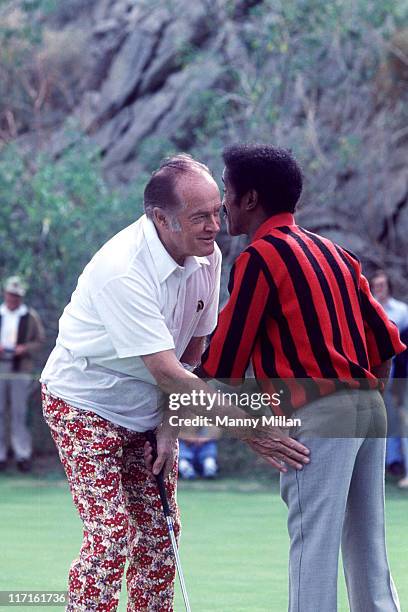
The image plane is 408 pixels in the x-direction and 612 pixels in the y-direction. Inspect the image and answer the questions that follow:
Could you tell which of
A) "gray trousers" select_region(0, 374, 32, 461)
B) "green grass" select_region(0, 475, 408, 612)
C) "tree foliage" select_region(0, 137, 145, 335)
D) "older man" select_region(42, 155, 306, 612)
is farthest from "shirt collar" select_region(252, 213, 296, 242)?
"tree foliage" select_region(0, 137, 145, 335)

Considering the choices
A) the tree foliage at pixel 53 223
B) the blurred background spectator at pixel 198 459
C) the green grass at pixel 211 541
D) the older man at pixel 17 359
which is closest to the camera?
the green grass at pixel 211 541

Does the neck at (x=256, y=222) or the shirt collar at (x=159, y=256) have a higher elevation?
the neck at (x=256, y=222)

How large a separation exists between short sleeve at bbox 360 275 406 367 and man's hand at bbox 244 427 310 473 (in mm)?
479

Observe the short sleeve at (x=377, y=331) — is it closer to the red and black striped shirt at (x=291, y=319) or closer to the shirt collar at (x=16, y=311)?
the red and black striped shirt at (x=291, y=319)

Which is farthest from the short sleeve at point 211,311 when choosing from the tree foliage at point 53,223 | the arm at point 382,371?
the tree foliage at point 53,223

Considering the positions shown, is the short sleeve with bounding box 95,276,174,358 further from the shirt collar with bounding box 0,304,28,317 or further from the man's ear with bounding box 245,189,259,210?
the shirt collar with bounding box 0,304,28,317

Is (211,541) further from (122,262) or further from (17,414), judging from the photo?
(17,414)

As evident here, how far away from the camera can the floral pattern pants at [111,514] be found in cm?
416

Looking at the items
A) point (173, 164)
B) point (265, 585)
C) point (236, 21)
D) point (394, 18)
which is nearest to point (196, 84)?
point (236, 21)

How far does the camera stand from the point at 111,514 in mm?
4172

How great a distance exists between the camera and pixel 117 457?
4.31 metres

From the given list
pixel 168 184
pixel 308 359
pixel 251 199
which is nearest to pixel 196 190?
pixel 168 184

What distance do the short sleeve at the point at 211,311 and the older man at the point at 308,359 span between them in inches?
20.4

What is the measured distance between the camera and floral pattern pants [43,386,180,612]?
4160 mm
